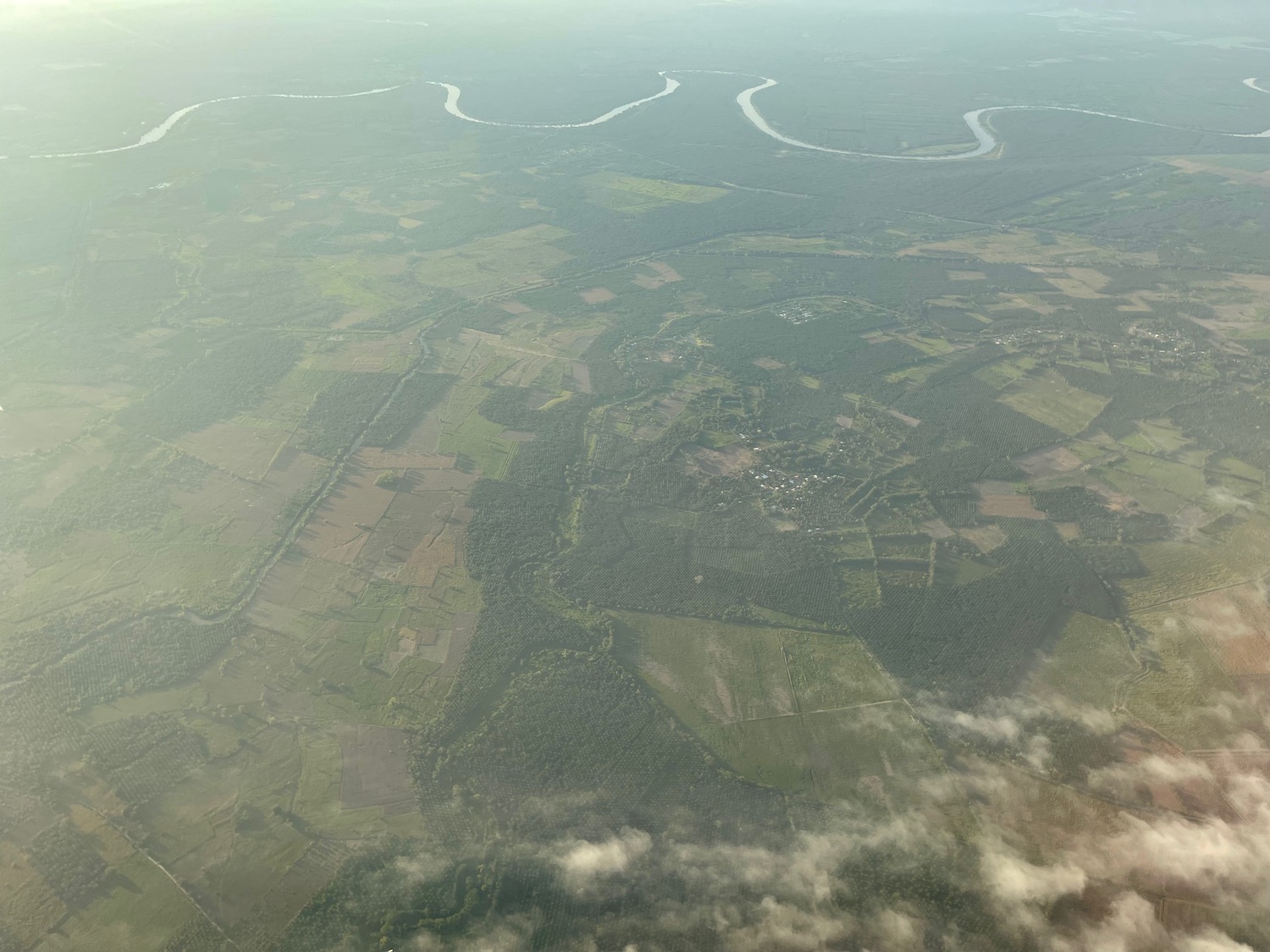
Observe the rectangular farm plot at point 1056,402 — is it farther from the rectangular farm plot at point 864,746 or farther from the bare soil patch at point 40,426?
the bare soil patch at point 40,426

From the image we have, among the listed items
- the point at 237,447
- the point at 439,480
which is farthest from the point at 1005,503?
the point at 237,447

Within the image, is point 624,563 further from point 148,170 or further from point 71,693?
point 148,170

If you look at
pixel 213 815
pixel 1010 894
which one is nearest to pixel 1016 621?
pixel 1010 894

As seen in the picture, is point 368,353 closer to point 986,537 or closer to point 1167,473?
point 986,537

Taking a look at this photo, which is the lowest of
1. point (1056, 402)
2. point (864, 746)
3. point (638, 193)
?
point (864, 746)

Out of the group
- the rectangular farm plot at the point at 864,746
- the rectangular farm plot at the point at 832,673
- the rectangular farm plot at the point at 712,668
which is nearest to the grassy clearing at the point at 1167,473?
the rectangular farm plot at the point at 832,673
